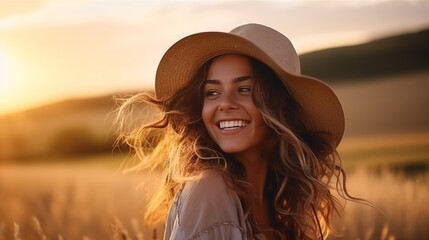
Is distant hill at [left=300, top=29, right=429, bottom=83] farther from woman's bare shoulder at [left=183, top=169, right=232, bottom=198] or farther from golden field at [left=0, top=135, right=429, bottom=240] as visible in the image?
woman's bare shoulder at [left=183, top=169, right=232, bottom=198]

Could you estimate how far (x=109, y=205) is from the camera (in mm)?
7027

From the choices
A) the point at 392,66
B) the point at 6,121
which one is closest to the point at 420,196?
the point at 6,121

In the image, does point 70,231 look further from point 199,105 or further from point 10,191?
point 199,105

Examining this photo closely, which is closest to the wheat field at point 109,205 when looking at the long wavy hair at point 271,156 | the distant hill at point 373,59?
the long wavy hair at point 271,156

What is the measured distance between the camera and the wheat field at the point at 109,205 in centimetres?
657

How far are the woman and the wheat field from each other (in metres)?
2.35

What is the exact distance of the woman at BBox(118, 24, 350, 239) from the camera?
296 centimetres

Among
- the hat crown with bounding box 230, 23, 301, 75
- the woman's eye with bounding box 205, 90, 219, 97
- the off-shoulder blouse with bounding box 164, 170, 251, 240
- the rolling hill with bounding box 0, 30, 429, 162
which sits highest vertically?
the hat crown with bounding box 230, 23, 301, 75

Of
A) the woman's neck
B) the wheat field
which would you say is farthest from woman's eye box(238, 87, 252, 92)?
the wheat field

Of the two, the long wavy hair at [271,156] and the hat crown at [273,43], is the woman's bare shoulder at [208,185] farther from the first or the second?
the hat crown at [273,43]

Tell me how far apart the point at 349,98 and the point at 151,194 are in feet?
57.0

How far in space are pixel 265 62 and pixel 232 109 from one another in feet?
0.71

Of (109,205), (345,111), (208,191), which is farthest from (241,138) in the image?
(345,111)

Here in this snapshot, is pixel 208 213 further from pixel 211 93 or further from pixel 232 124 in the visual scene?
pixel 211 93
